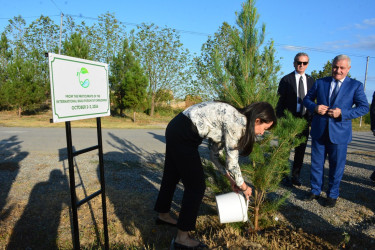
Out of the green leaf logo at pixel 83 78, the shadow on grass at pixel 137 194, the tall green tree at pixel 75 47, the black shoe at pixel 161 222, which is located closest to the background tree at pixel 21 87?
the tall green tree at pixel 75 47

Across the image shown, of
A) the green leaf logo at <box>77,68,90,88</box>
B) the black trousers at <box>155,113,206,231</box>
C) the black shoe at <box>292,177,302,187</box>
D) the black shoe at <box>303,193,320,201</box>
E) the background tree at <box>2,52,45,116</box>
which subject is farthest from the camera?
the background tree at <box>2,52,45,116</box>

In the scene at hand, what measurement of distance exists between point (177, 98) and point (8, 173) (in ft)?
66.6

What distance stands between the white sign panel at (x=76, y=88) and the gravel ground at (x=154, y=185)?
1899mm

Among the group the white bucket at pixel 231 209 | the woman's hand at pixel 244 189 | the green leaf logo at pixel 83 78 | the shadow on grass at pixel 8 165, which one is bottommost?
the shadow on grass at pixel 8 165

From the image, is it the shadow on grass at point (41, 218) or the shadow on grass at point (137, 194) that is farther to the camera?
the shadow on grass at point (137, 194)

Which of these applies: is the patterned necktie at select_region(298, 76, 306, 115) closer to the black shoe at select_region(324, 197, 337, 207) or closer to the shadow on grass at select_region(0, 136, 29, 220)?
the black shoe at select_region(324, 197, 337, 207)

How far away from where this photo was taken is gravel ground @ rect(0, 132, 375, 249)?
3273 millimetres

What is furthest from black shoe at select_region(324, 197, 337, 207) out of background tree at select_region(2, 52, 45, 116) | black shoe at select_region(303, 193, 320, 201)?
background tree at select_region(2, 52, 45, 116)

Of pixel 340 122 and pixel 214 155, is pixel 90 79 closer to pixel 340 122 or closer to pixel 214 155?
pixel 214 155

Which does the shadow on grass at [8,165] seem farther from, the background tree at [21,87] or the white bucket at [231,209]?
the background tree at [21,87]

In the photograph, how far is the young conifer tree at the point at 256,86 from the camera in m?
2.92

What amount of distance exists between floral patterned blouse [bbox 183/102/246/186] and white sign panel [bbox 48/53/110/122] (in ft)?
2.66

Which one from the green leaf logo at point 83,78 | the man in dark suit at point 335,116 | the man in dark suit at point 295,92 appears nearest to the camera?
the green leaf logo at point 83,78

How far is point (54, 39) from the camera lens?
27188 millimetres
